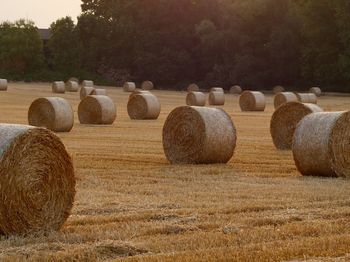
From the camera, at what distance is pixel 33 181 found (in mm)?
8414

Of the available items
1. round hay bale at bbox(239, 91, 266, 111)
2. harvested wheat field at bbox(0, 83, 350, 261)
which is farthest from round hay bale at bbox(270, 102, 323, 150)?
round hay bale at bbox(239, 91, 266, 111)

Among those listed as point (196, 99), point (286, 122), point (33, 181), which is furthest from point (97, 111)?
point (33, 181)

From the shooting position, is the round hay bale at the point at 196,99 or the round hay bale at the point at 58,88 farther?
the round hay bale at the point at 58,88

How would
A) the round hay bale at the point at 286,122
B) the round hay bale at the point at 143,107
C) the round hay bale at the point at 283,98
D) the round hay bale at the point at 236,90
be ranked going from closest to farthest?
the round hay bale at the point at 286,122 → the round hay bale at the point at 143,107 → the round hay bale at the point at 283,98 → the round hay bale at the point at 236,90

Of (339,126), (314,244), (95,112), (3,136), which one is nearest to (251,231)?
(314,244)

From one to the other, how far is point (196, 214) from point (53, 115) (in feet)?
43.9

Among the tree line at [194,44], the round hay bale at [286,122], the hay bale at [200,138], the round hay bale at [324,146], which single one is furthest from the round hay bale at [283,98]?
the round hay bale at [324,146]

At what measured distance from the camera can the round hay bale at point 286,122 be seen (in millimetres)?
17984

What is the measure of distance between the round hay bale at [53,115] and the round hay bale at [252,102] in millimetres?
14444

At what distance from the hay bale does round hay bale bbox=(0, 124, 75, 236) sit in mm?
6051

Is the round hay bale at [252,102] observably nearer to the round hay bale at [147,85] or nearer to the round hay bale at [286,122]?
the round hay bale at [286,122]

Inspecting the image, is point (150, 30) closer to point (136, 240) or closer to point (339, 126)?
point (339, 126)

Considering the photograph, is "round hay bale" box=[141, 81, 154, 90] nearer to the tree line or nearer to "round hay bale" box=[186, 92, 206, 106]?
the tree line

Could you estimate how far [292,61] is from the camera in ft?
187
